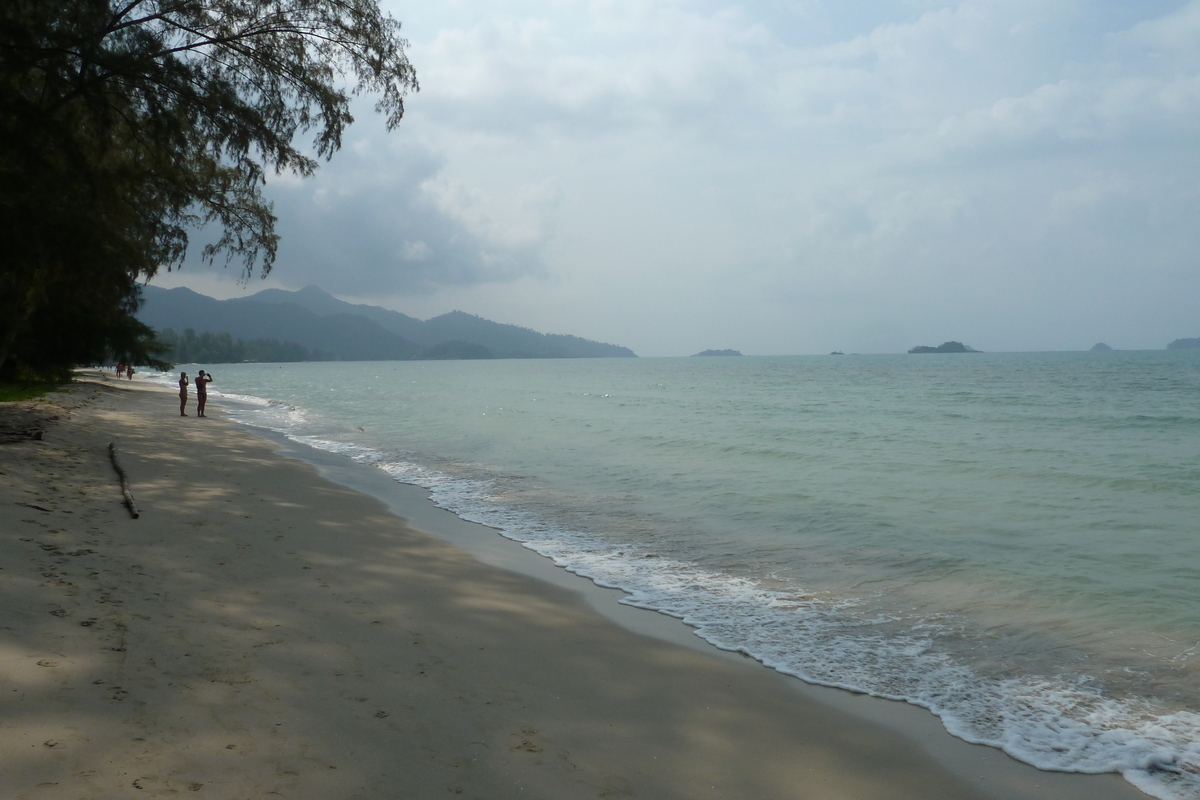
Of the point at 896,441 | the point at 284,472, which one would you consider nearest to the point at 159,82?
the point at 284,472

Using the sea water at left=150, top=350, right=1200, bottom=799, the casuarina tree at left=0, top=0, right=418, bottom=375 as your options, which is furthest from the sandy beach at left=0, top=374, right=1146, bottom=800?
the casuarina tree at left=0, top=0, right=418, bottom=375

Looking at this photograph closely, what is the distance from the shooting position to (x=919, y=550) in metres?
9.50

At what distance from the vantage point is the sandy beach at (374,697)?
3424mm

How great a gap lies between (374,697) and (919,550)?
7.58 metres

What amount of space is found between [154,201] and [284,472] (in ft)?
26.3

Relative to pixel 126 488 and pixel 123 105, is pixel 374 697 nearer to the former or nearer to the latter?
pixel 126 488

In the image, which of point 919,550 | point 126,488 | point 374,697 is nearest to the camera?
point 374,697

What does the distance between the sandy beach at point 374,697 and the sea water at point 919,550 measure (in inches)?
25.2

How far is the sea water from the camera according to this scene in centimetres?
520

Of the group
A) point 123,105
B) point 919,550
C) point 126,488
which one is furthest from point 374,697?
point 123,105

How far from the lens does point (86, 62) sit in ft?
36.3

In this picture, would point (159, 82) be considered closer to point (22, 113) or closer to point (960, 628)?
point (22, 113)

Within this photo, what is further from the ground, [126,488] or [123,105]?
[123,105]

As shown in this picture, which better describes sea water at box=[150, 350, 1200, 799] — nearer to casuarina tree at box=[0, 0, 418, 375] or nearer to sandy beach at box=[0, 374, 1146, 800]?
sandy beach at box=[0, 374, 1146, 800]
